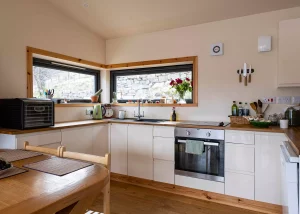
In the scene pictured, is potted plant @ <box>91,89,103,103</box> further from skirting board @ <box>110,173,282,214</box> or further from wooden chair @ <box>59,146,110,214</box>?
wooden chair @ <box>59,146,110,214</box>

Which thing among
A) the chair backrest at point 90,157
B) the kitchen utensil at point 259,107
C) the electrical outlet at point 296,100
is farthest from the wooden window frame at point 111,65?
the chair backrest at point 90,157

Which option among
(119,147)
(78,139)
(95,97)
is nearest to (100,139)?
(119,147)

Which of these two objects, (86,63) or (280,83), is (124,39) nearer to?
(86,63)

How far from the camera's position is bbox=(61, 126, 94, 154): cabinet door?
2.55 metres

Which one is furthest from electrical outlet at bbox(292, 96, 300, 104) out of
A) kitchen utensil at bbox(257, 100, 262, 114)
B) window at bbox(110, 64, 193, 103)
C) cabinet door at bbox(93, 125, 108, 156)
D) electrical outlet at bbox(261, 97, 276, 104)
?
cabinet door at bbox(93, 125, 108, 156)

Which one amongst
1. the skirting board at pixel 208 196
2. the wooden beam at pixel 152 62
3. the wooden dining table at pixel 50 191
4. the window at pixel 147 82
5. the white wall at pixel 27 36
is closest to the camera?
the wooden dining table at pixel 50 191

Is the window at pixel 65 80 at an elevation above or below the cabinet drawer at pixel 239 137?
above

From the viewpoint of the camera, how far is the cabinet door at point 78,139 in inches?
101

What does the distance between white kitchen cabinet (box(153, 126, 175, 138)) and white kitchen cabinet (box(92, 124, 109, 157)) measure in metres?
0.85

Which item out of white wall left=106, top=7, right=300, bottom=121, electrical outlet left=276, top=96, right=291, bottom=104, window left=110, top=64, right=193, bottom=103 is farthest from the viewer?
window left=110, top=64, right=193, bottom=103

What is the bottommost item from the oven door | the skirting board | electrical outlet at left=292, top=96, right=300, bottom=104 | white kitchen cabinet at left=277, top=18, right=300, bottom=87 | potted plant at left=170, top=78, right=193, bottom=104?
the skirting board

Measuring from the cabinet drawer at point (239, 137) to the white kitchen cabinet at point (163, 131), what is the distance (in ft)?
2.24

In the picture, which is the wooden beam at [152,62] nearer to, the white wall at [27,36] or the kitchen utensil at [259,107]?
the white wall at [27,36]

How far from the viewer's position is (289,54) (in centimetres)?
229
